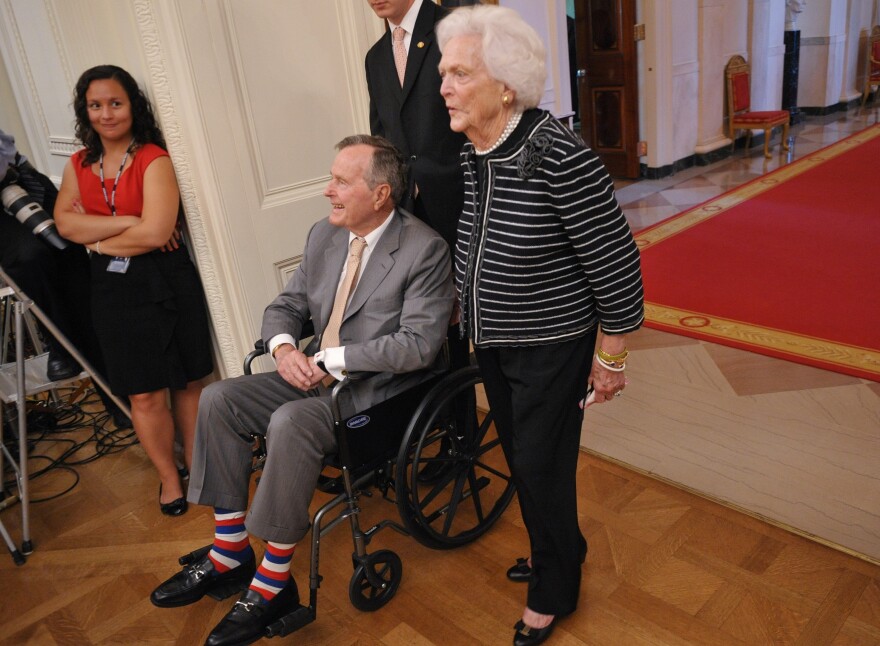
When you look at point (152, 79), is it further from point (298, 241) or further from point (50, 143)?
point (50, 143)

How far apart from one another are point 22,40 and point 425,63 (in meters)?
2.07

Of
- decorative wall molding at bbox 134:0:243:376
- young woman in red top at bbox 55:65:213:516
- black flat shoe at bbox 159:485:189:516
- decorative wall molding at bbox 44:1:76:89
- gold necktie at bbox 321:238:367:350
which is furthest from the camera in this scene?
decorative wall molding at bbox 44:1:76:89

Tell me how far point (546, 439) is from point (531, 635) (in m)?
0.53

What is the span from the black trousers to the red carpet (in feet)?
6.20

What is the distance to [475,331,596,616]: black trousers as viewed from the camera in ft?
5.62

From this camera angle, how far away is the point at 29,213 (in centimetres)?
259

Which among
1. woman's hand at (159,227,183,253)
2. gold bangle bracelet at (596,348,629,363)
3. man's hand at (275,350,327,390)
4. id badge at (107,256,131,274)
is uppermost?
woman's hand at (159,227,183,253)

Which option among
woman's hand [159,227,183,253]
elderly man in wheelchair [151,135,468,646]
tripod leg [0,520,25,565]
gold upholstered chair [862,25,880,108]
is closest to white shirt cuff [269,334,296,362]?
elderly man in wheelchair [151,135,468,646]

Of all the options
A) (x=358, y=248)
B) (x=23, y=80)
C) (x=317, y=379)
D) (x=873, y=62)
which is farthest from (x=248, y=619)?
(x=873, y=62)

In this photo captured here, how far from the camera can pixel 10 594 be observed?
2299 mm

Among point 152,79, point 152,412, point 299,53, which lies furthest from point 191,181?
point 152,412

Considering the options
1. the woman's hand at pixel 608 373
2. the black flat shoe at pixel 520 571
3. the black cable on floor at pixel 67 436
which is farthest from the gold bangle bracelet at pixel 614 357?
the black cable on floor at pixel 67 436

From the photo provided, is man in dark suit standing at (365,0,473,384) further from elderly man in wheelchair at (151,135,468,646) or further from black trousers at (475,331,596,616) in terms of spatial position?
black trousers at (475,331,596,616)

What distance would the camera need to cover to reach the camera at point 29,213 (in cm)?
257
